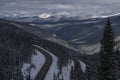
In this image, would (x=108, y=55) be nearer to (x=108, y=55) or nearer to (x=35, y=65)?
(x=108, y=55)

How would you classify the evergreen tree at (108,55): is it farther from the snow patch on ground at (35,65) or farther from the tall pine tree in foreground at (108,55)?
the snow patch on ground at (35,65)

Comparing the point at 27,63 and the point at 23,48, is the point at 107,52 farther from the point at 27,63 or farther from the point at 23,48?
the point at 23,48

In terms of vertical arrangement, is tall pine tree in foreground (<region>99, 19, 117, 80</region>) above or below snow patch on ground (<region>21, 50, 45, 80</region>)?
above

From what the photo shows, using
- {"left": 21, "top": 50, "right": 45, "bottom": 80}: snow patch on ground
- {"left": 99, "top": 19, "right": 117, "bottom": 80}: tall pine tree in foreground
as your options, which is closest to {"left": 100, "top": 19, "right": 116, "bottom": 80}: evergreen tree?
{"left": 99, "top": 19, "right": 117, "bottom": 80}: tall pine tree in foreground

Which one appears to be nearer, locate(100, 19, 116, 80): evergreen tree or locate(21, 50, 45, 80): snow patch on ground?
locate(100, 19, 116, 80): evergreen tree

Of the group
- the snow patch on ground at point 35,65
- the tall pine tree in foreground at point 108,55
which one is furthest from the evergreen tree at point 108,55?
the snow patch on ground at point 35,65

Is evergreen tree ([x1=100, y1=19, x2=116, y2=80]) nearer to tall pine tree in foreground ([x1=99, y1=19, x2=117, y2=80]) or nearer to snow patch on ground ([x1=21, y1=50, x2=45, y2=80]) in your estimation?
tall pine tree in foreground ([x1=99, y1=19, x2=117, y2=80])

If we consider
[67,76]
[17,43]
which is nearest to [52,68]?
[67,76]

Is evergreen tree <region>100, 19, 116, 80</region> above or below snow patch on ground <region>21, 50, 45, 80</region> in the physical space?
above

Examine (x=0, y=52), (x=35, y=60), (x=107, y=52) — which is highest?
(x=107, y=52)
